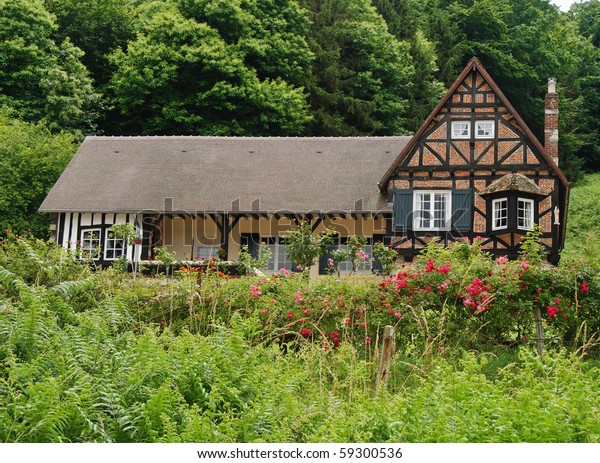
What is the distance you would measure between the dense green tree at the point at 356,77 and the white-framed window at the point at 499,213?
40.4 ft

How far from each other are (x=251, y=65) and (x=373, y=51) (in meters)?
5.24

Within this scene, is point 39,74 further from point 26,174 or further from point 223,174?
point 223,174

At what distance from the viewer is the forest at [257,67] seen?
30750mm

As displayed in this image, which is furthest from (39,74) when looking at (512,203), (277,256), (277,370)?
(277,370)

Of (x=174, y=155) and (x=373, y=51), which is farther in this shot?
(x=373, y=51)

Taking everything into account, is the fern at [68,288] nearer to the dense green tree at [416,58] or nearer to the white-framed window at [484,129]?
the white-framed window at [484,129]

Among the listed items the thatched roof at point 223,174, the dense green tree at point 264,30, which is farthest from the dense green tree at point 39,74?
the thatched roof at point 223,174

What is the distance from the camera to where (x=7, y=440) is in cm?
569

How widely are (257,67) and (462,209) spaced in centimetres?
1472

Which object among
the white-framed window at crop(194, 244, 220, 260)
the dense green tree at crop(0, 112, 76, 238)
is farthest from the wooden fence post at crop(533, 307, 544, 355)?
the dense green tree at crop(0, 112, 76, 238)

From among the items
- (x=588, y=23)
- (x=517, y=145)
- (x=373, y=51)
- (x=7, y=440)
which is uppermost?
(x=588, y=23)

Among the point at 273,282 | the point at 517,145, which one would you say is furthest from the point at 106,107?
the point at 273,282

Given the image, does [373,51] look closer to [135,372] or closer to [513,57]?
[513,57]

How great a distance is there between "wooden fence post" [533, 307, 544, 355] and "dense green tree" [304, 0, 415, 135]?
911 inches
